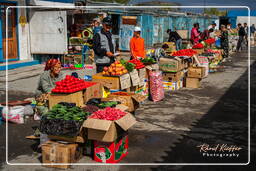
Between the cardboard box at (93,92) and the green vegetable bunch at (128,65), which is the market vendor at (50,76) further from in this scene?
the green vegetable bunch at (128,65)

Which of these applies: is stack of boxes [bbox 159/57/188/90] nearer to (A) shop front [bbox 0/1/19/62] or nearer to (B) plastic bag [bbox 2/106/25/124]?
(B) plastic bag [bbox 2/106/25/124]

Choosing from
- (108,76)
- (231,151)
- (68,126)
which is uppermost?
(108,76)

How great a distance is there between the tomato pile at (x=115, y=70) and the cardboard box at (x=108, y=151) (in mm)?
2787

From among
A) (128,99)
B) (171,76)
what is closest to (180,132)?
(128,99)

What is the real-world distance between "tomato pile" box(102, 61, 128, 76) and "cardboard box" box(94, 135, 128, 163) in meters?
2.79

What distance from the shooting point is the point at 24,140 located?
20.7 feet

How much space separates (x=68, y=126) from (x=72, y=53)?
36.3ft

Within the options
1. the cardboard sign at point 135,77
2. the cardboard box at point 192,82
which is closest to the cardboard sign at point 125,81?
the cardboard sign at point 135,77

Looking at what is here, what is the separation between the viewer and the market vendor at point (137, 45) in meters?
9.91

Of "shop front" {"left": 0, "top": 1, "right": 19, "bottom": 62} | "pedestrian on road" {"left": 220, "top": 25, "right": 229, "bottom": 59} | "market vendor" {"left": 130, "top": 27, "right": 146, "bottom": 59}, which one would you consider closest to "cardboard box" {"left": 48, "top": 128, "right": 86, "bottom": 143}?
"market vendor" {"left": 130, "top": 27, "right": 146, "bottom": 59}

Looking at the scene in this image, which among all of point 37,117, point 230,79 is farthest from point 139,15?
point 37,117

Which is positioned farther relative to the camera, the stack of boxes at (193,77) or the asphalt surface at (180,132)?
the stack of boxes at (193,77)

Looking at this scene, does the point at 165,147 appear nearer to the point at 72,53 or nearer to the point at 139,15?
the point at 72,53

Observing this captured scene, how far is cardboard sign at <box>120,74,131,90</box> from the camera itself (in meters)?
7.96
